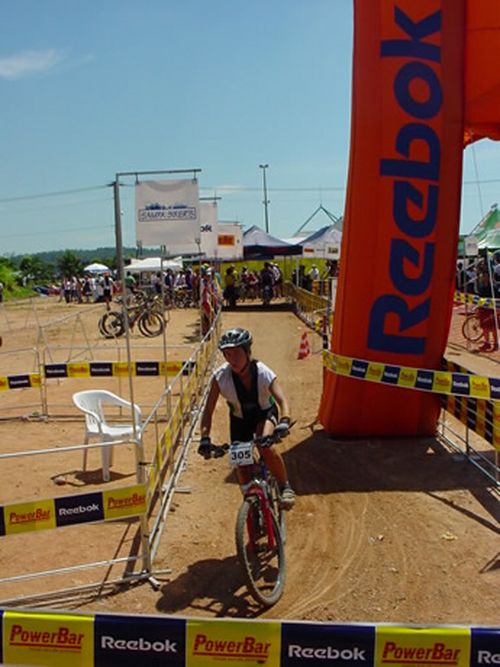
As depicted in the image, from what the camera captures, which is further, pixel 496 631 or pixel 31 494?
pixel 31 494

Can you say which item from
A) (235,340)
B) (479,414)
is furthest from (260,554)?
(479,414)

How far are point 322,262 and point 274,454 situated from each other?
36.6 metres

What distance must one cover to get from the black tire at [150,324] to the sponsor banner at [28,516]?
17363 mm

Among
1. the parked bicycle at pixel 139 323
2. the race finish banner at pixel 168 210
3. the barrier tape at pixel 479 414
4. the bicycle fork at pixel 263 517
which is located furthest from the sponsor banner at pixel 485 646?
the parked bicycle at pixel 139 323

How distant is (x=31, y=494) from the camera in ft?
24.8

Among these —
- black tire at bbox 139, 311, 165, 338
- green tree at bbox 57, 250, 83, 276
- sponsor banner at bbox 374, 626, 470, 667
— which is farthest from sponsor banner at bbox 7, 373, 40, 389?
green tree at bbox 57, 250, 83, 276

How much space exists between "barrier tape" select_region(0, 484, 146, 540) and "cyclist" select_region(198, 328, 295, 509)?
744mm

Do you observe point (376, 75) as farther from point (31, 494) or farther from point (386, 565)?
point (31, 494)

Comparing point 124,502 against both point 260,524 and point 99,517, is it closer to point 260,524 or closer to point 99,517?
point 99,517

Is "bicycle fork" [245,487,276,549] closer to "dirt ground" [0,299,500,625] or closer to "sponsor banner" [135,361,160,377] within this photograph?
"dirt ground" [0,299,500,625]

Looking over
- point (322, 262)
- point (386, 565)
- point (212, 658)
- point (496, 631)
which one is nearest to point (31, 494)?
point (386, 565)

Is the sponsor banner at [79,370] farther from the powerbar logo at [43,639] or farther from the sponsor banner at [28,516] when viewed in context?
the powerbar logo at [43,639]

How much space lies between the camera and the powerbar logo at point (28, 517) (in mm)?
4805

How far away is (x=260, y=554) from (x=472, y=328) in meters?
15.3
